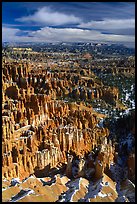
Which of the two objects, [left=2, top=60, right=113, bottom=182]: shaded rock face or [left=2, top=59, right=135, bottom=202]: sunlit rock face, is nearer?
[left=2, top=59, right=135, bottom=202]: sunlit rock face

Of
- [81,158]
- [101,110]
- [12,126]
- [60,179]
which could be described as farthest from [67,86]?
[60,179]

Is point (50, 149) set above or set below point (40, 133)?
below

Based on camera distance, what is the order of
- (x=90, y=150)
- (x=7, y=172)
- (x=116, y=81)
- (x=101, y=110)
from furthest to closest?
(x=116, y=81)
(x=101, y=110)
(x=90, y=150)
(x=7, y=172)

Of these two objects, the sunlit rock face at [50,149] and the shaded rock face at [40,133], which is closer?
the sunlit rock face at [50,149]

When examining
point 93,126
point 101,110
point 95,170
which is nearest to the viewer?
point 95,170

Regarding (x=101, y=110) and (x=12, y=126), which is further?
(x=101, y=110)

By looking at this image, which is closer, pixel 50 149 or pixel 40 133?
pixel 50 149

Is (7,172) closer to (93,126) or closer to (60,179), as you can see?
(60,179)

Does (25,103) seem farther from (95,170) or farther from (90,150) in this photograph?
(95,170)

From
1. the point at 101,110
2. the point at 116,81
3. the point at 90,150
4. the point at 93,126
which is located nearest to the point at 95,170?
the point at 90,150

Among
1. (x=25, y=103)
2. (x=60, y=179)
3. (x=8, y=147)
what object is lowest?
(x=60, y=179)

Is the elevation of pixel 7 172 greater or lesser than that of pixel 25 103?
lesser
